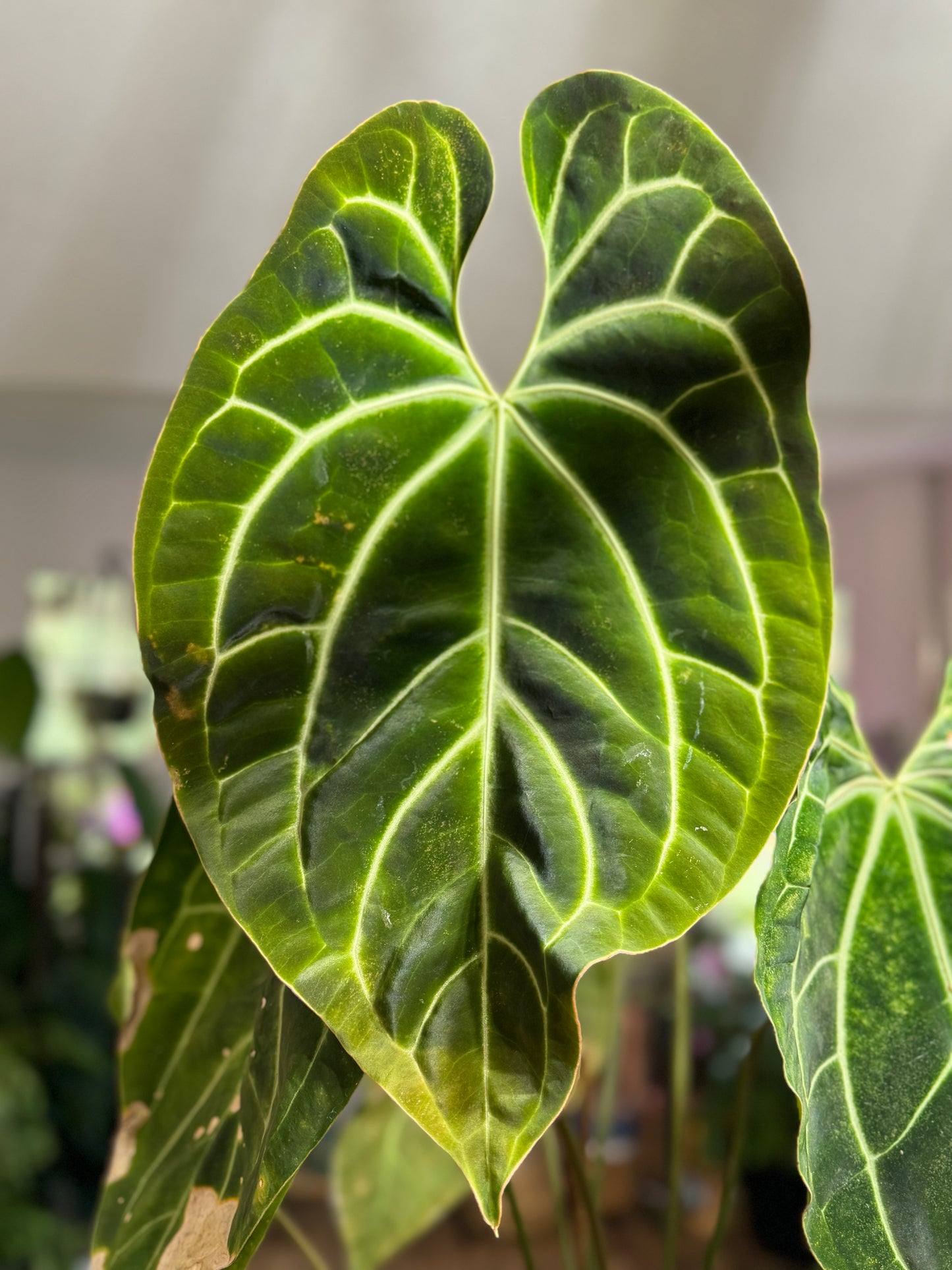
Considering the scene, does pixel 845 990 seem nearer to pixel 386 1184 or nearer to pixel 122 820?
pixel 386 1184

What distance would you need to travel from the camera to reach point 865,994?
1.42 feet

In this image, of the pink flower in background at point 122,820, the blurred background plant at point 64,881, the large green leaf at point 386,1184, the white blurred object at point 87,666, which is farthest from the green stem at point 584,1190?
the white blurred object at point 87,666

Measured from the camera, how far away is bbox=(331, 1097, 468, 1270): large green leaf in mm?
820

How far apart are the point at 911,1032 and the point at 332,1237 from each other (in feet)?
7.65

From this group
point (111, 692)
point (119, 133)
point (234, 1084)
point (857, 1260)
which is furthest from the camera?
point (111, 692)

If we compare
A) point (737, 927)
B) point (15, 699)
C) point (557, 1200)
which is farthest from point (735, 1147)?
point (737, 927)

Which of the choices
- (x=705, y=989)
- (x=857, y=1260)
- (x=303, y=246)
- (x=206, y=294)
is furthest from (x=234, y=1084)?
(x=705, y=989)

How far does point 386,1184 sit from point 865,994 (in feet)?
1.88

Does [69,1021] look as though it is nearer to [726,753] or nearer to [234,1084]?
[234,1084]

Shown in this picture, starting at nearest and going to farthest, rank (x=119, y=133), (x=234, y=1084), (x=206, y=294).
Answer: (x=234, y=1084), (x=119, y=133), (x=206, y=294)

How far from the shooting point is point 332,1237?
2332mm

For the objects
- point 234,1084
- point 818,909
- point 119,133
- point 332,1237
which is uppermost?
point 119,133

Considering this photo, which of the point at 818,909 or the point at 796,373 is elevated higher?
the point at 796,373

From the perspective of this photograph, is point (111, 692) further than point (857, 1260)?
Yes
